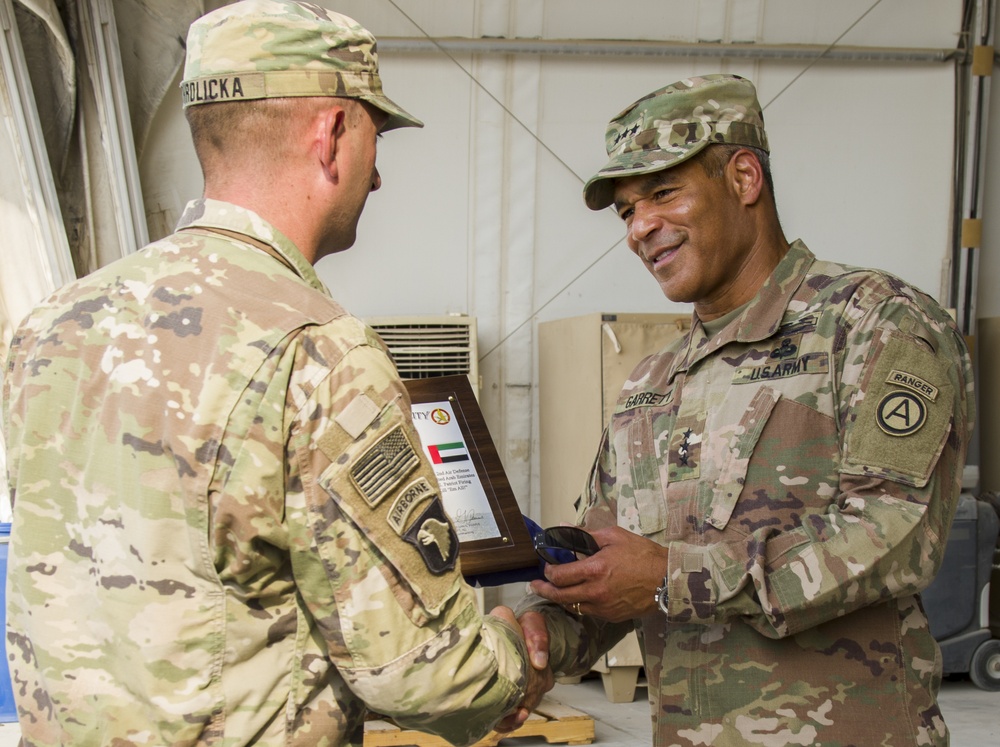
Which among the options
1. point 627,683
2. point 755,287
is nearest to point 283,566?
point 755,287

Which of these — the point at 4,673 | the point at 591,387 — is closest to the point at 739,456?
the point at 591,387

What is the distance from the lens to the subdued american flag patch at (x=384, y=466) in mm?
1282

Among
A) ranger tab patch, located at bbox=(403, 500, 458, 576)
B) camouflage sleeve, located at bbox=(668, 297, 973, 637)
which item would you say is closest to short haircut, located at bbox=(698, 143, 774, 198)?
camouflage sleeve, located at bbox=(668, 297, 973, 637)

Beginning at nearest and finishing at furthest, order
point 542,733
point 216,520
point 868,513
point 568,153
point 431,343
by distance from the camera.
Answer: point 216,520 → point 868,513 → point 542,733 → point 431,343 → point 568,153

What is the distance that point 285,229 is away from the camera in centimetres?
145

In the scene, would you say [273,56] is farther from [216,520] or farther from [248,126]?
[216,520]

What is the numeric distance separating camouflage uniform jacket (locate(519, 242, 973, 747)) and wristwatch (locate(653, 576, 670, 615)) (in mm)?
13

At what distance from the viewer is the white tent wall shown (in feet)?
16.9

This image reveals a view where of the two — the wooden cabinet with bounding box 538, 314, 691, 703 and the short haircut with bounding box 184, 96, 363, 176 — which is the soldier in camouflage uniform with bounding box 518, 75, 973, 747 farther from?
the wooden cabinet with bounding box 538, 314, 691, 703

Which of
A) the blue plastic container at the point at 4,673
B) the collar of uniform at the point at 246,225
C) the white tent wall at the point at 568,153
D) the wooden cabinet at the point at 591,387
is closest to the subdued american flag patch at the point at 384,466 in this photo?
the collar of uniform at the point at 246,225

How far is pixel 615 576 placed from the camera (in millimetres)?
1872

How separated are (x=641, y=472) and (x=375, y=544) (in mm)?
988

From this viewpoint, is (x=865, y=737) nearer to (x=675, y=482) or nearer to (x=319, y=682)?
(x=675, y=482)

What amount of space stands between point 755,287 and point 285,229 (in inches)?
42.2
